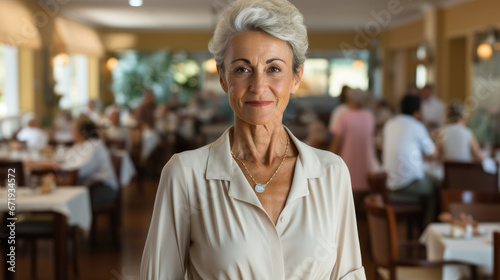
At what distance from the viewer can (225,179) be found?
4.59 feet

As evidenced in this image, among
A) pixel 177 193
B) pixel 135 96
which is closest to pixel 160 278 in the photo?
pixel 177 193

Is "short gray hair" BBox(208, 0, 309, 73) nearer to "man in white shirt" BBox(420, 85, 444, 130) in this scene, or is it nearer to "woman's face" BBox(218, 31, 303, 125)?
"woman's face" BBox(218, 31, 303, 125)

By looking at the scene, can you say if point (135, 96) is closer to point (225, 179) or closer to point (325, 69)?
point (325, 69)

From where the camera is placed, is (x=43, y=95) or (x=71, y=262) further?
(x=43, y=95)

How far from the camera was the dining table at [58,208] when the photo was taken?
4570 millimetres

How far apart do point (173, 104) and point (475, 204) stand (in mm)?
12088

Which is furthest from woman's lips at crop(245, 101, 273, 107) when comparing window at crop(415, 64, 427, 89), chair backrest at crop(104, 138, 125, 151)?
window at crop(415, 64, 427, 89)

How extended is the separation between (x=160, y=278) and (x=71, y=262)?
472 cm

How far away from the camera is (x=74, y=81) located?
1731 centimetres

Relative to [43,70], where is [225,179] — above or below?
below

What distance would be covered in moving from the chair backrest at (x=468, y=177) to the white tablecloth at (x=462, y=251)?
1884mm

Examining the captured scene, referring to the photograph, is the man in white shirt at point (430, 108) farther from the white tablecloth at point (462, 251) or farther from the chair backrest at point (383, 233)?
the chair backrest at point (383, 233)

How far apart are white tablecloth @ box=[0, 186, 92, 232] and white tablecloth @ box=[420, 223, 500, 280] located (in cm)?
248

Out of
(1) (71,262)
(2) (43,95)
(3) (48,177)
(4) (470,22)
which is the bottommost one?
(1) (71,262)
